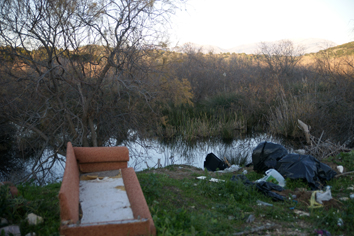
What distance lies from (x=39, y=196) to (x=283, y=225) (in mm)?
3039

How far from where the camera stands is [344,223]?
321 centimetres

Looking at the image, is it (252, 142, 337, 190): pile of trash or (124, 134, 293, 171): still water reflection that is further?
(124, 134, 293, 171): still water reflection

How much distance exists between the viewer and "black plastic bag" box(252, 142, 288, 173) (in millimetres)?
5633

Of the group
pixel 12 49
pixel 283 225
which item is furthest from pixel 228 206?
pixel 12 49

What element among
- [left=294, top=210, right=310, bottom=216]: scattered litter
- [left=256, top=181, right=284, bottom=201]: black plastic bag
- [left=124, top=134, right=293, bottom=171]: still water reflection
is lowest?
[left=124, top=134, right=293, bottom=171]: still water reflection

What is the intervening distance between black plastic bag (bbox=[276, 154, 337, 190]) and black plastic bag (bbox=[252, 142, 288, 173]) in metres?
0.47

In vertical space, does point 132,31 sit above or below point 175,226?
above

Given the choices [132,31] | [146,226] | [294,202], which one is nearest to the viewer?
[146,226]

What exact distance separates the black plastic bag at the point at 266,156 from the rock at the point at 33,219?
14.0 ft

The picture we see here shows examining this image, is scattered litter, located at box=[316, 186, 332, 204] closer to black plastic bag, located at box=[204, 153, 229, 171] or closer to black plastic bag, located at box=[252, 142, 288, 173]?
black plastic bag, located at box=[252, 142, 288, 173]

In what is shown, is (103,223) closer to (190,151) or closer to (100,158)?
(100,158)

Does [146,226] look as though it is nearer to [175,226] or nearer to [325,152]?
[175,226]

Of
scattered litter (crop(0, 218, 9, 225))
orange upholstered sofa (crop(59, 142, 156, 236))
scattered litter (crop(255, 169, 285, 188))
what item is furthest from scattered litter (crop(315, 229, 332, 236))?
scattered litter (crop(0, 218, 9, 225))

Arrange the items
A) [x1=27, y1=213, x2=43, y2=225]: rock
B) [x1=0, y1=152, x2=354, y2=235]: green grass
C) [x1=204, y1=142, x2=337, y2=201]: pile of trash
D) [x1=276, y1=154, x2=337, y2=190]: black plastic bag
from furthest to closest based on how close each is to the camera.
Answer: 1. [x1=276, y1=154, x2=337, y2=190]: black plastic bag
2. [x1=204, y1=142, x2=337, y2=201]: pile of trash
3. [x1=0, y1=152, x2=354, y2=235]: green grass
4. [x1=27, y1=213, x2=43, y2=225]: rock
